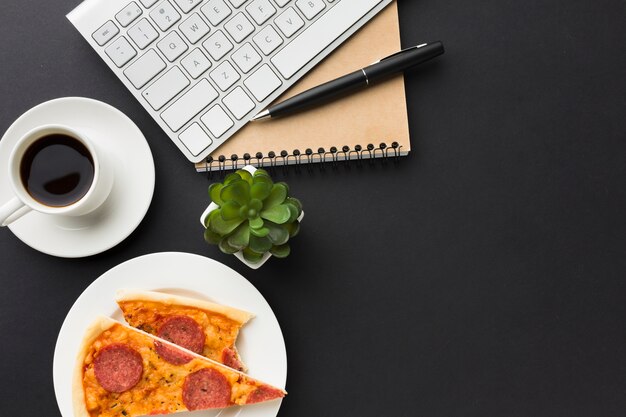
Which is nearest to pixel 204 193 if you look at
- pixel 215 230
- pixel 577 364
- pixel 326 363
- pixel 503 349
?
pixel 215 230

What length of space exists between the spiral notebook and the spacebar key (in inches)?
1.2

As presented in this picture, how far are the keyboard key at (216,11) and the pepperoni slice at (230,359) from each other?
0.60 metres

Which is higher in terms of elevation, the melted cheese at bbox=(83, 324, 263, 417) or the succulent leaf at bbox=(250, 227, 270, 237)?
the succulent leaf at bbox=(250, 227, 270, 237)

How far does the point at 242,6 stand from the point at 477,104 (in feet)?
1.58

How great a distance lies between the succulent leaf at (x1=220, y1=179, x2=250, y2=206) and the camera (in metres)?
1.20

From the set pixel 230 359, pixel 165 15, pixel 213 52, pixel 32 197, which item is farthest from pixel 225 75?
pixel 230 359

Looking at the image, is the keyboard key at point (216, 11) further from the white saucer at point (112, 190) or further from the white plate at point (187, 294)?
the white plate at point (187, 294)

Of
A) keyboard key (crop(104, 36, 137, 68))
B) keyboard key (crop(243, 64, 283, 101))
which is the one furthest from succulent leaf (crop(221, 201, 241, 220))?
keyboard key (crop(104, 36, 137, 68))

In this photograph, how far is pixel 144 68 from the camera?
1.32 meters

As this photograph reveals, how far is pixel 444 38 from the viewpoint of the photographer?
1.40 m

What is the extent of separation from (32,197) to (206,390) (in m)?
0.45

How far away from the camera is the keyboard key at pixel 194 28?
1326 mm

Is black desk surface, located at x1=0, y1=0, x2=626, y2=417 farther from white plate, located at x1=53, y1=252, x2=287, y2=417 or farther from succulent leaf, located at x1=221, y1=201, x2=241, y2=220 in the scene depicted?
succulent leaf, located at x1=221, y1=201, x2=241, y2=220

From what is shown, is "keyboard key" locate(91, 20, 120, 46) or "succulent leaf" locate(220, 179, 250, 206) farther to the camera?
"keyboard key" locate(91, 20, 120, 46)
